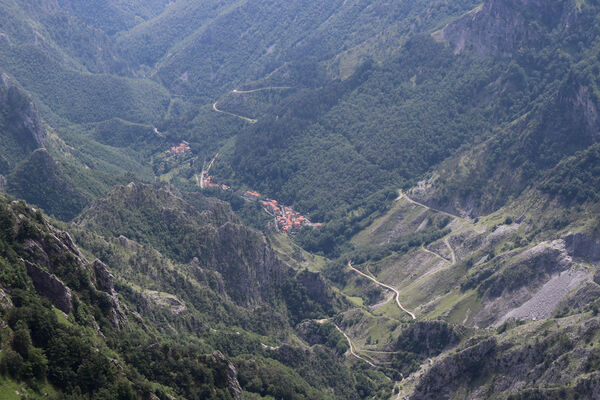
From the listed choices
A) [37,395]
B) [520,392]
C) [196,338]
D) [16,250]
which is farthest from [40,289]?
[520,392]

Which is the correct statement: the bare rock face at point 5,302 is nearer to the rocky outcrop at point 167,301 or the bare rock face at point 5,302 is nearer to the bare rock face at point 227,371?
the bare rock face at point 227,371

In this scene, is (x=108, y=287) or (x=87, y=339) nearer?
(x=87, y=339)

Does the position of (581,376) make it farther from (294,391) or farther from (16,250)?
(16,250)

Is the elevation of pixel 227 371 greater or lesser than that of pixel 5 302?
lesser

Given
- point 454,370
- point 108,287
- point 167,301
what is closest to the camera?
point 108,287

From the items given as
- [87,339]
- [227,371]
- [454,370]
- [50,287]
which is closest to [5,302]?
[87,339]

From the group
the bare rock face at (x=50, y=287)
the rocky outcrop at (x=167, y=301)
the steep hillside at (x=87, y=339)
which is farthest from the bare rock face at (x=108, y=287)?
the rocky outcrop at (x=167, y=301)

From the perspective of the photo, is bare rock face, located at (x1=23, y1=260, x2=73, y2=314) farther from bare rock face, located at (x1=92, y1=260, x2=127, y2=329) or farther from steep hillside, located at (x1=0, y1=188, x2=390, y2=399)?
bare rock face, located at (x1=92, y1=260, x2=127, y2=329)

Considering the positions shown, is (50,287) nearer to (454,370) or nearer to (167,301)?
(167,301)

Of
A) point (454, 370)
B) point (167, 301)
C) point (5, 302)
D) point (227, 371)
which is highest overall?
point (5, 302)
